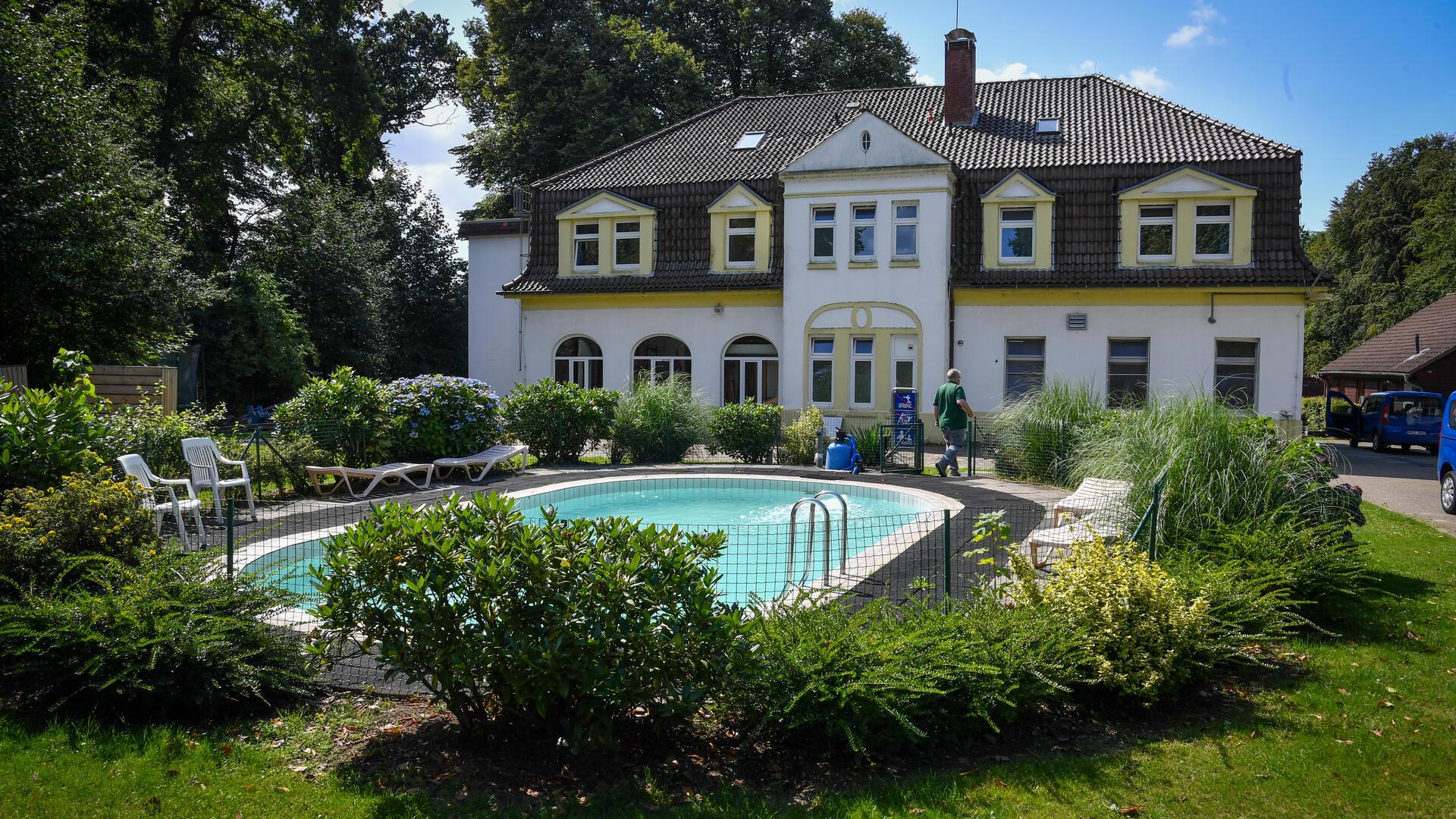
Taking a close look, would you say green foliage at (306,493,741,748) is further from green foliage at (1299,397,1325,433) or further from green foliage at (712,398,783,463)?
green foliage at (1299,397,1325,433)

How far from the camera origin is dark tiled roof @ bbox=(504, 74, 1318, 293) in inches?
858

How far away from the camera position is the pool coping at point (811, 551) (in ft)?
22.2

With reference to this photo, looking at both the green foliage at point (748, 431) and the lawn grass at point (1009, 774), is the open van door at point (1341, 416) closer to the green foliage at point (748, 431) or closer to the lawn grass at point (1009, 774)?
the green foliage at point (748, 431)

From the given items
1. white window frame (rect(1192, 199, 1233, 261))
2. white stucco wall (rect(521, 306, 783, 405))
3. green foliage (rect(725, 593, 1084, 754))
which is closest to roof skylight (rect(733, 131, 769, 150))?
white stucco wall (rect(521, 306, 783, 405))

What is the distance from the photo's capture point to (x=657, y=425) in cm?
1772

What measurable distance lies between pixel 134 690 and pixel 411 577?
1961 mm

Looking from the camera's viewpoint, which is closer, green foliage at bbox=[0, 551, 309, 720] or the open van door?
green foliage at bbox=[0, 551, 309, 720]

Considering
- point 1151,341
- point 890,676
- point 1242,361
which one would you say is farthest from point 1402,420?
point 890,676

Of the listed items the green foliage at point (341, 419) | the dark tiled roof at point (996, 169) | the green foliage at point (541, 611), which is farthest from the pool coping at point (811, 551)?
the dark tiled roof at point (996, 169)

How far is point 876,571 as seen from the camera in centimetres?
820

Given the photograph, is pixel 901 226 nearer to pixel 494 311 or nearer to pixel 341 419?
pixel 494 311

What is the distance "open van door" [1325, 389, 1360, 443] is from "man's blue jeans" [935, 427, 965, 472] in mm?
21462

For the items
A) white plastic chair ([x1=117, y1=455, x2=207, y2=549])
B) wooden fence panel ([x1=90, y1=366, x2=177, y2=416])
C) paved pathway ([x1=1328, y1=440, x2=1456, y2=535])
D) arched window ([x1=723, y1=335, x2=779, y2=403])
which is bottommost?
paved pathway ([x1=1328, y1=440, x2=1456, y2=535])

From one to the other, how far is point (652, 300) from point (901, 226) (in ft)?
23.8
